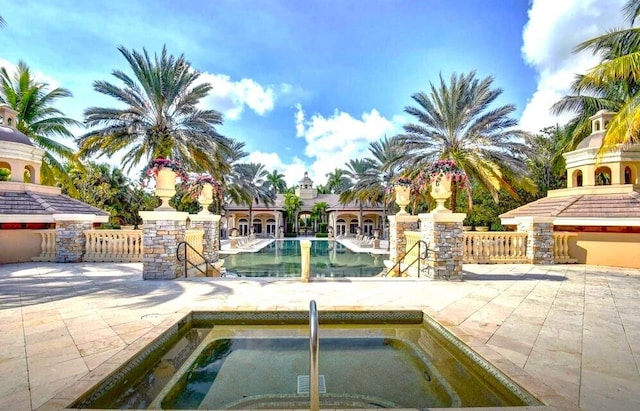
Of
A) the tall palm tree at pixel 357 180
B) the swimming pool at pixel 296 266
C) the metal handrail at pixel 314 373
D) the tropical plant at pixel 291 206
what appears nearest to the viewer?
the metal handrail at pixel 314 373

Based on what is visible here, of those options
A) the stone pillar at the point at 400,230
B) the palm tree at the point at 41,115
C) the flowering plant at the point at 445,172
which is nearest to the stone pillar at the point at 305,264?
the stone pillar at the point at 400,230

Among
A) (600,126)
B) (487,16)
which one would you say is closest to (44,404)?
(487,16)

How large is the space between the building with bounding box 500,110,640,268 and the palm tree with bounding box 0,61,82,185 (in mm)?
22486

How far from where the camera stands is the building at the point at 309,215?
38.6 m

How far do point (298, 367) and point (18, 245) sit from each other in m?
12.5

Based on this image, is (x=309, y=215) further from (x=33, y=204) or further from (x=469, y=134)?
(x=33, y=204)

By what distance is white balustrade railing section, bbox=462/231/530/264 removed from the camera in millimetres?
11641

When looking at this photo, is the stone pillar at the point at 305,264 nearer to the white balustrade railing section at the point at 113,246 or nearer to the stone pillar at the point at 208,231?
the stone pillar at the point at 208,231

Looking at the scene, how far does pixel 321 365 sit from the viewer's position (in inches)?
171

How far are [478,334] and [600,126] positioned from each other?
14.3m

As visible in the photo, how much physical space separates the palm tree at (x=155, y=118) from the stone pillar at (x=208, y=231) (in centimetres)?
383

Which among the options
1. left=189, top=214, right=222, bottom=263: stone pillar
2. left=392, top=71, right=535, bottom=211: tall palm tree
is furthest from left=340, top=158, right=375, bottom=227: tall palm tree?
left=189, top=214, right=222, bottom=263: stone pillar

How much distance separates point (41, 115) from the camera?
1847 cm

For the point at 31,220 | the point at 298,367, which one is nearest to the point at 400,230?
the point at 298,367
